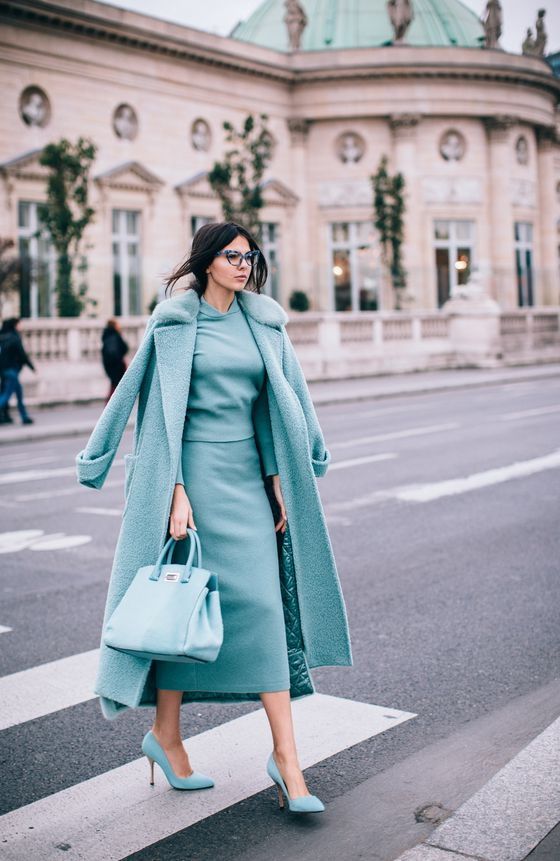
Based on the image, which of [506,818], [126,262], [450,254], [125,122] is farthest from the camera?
[450,254]

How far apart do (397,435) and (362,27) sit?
41.7m

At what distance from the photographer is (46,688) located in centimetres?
507

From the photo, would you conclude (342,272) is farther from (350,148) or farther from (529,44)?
(529,44)

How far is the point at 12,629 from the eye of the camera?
6.07 m

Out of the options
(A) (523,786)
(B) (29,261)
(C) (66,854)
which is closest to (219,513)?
(C) (66,854)

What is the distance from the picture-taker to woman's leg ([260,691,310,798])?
368 cm

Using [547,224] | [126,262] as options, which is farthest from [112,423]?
[547,224]

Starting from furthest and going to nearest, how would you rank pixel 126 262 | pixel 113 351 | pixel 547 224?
pixel 547 224 → pixel 126 262 → pixel 113 351

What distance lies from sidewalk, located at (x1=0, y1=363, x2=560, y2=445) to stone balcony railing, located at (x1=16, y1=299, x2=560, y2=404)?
52 centimetres

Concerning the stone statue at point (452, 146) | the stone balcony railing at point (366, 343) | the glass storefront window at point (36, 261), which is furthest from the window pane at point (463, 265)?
the glass storefront window at point (36, 261)

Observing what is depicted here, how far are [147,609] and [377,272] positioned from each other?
45.1 metres

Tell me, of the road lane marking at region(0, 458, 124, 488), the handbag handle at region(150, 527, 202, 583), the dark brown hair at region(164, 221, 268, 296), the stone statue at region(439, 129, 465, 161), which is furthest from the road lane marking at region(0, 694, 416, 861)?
the stone statue at region(439, 129, 465, 161)

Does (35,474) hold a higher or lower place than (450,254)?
lower

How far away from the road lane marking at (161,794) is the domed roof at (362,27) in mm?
50342
